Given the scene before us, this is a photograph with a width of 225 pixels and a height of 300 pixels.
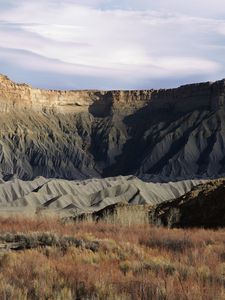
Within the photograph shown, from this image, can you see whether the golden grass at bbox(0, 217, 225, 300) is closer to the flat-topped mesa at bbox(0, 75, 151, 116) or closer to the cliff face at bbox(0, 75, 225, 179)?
the cliff face at bbox(0, 75, 225, 179)

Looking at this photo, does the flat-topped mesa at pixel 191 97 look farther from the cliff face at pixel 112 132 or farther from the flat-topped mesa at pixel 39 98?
the flat-topped mesa at pixel 39 98

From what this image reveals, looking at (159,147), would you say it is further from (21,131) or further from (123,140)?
(21,131)

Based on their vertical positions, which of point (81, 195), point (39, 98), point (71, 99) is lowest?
point (81, 195)

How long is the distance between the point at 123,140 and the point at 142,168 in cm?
1387

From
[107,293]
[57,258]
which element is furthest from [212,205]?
[107,293]

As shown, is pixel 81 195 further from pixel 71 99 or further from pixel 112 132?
pixel 71 99

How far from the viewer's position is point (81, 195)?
77.4m

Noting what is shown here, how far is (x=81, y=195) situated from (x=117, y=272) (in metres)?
67.3

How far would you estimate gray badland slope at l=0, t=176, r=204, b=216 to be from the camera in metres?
65.6

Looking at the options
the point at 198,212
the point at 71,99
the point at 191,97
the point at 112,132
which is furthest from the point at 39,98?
the point at 198,212

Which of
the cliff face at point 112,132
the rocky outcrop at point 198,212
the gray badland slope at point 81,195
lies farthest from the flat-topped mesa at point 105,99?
the rocky outcrop at point 198,212

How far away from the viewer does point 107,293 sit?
336 inches

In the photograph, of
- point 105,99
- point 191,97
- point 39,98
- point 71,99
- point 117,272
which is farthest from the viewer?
point 105,99

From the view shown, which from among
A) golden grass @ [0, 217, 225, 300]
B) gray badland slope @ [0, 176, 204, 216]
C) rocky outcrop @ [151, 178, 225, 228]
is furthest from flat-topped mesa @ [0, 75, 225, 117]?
golden grass @ [0, 217, 225, 300]
